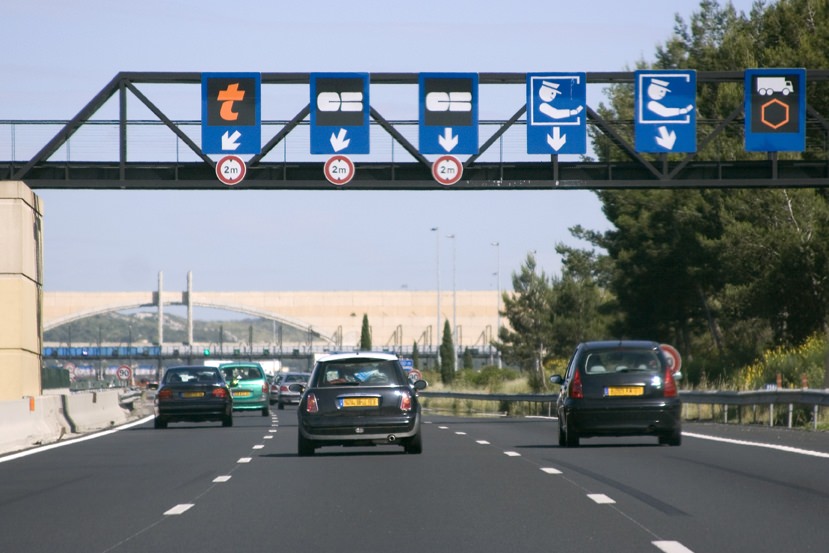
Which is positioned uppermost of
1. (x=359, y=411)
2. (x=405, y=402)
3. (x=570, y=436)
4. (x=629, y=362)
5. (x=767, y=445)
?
(x=629, y=362)

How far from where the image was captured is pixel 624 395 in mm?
22078

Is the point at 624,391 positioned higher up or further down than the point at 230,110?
further down

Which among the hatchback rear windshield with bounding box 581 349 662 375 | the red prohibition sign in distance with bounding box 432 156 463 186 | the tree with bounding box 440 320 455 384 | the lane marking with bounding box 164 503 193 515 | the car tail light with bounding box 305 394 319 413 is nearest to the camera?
the lane marking with bounding box 164 503 193 515

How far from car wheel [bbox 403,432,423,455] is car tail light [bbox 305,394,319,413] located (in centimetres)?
129

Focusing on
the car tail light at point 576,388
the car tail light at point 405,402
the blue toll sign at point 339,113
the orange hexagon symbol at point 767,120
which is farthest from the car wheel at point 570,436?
the orange hexagon symbol at point 767,120

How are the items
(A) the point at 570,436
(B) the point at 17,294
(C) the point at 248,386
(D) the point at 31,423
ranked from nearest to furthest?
(A) the point at 570,436, (D) the point at 31,423, (B) the point at 17,294, (C) the point at 248,386

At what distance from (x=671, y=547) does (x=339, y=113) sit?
85.1ft

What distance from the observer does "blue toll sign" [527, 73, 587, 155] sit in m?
34.7

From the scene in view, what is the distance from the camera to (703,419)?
3650 centimetres

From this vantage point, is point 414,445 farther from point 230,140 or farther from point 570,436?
point 230,140

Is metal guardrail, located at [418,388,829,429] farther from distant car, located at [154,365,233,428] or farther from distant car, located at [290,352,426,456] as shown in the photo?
distant car, located at [154,365,233,428]

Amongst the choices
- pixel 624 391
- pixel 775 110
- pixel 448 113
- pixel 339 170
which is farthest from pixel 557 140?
pixel 624 391

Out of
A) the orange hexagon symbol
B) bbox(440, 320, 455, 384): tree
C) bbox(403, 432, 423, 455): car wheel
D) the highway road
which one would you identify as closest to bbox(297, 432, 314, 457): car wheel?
the highway road

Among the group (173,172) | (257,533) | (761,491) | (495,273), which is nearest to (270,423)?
(173,172)
